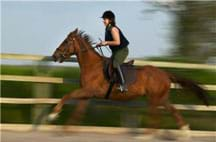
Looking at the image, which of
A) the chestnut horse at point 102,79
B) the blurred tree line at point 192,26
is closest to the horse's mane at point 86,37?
the chestnut horse at point 102,79

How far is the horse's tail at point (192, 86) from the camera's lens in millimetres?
11609

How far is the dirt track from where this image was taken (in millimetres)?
10398

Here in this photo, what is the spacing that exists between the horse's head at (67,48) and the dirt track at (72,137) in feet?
4.48

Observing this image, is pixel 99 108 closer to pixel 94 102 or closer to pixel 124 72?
pixel 94 102

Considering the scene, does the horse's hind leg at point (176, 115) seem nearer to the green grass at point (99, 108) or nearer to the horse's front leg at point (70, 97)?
the green grass at point (99, 108)

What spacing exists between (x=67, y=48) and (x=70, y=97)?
936 millimetres

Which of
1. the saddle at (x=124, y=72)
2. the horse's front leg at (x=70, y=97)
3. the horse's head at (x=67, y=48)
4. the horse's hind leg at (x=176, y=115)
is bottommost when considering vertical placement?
the horse's hind leg at (x=176, y=115)

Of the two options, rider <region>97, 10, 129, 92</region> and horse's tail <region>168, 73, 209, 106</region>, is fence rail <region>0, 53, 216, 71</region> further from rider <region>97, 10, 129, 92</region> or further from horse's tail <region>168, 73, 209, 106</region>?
rider <region>97, 10, 129, 92</region>

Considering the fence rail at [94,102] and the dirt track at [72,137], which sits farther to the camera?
the fence rail at [94,102]

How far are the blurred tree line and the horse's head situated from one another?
4.58 metres

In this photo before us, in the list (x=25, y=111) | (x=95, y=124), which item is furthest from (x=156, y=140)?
(x=25, y=111)

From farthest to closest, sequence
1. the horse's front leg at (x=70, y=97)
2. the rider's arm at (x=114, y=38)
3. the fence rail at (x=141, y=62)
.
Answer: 1. the fence rail at (x=141, y=62)
2. the rider's arm at (x=114, y=38)
3. the horse's front leg at (x=70, y=97)

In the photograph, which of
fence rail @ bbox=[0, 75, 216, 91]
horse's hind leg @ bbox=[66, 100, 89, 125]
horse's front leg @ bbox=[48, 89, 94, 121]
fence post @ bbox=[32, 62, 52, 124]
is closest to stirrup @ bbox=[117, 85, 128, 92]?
horse's front leg @ bbox=[48, 89, 94, 121]

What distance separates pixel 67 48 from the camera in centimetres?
1122
